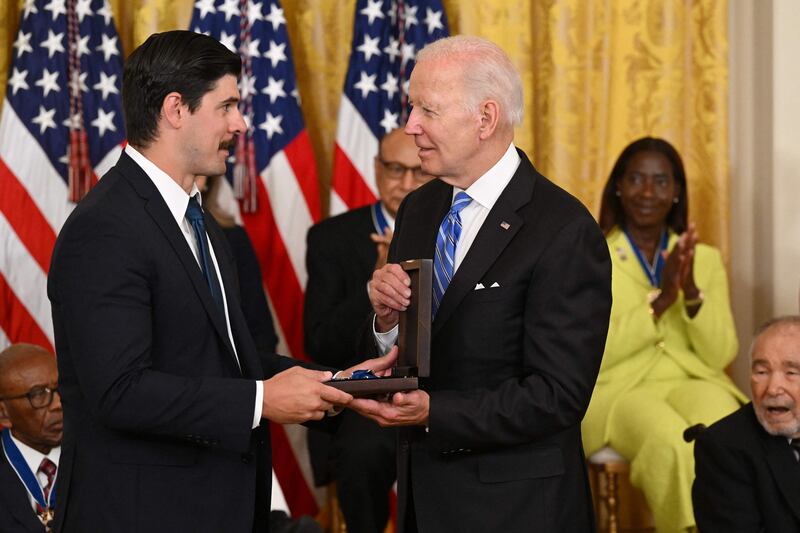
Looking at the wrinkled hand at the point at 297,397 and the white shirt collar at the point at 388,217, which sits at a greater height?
the white shirt collar at the point at 388,217

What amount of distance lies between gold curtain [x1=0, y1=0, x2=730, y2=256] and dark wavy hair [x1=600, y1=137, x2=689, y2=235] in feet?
2.16

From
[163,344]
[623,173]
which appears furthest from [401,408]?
[623,173]

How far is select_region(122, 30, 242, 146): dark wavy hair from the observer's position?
111 inches

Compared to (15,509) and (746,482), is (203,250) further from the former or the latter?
(746,482)

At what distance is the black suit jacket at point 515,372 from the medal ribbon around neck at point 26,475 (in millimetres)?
1618

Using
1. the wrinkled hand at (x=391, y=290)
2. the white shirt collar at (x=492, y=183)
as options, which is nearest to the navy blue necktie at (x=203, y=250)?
the wrinkled hand at (x=391, y=290)

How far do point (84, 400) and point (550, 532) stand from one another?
46.1 inches

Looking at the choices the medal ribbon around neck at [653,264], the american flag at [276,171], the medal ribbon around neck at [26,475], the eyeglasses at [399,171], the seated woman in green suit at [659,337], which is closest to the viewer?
the medal ribbon around neck at [26,475]

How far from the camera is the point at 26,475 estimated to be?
4066 mm

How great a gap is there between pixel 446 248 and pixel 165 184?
0.74 meters

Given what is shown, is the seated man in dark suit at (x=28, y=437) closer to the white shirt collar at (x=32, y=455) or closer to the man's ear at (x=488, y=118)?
the white shirt collar at (x=32, y=455)

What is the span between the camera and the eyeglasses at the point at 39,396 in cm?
425

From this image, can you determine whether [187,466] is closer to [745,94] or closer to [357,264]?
[357,264]

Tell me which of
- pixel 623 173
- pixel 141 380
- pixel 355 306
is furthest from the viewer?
pixel 623 173
